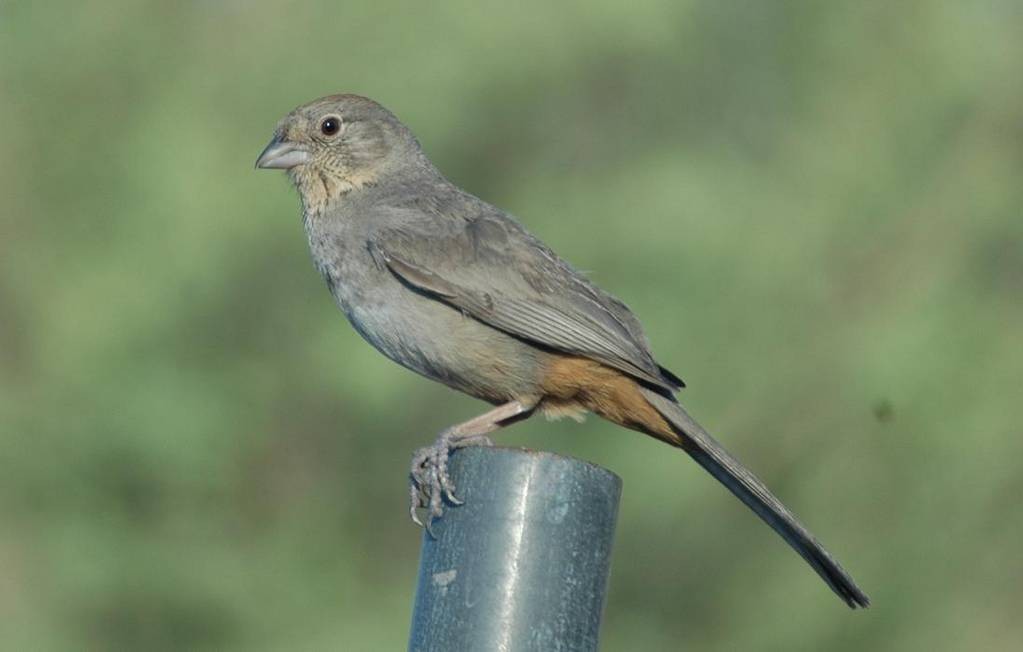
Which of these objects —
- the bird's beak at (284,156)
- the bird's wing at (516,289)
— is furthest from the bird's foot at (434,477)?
the bird's beak at (284,156)

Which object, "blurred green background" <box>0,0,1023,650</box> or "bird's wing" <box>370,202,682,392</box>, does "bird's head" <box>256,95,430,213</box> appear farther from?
"blurred green background" <box>0,0,1023,650</box>

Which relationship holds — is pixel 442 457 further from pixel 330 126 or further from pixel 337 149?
pixel 330 126

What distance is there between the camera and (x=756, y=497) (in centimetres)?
→ 530

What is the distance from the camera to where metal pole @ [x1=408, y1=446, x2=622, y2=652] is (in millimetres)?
3842

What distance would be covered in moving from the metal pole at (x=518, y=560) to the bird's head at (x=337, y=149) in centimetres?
252

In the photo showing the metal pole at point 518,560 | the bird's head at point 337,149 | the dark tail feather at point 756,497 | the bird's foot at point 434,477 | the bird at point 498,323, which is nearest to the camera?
the metal pole at point 518,560

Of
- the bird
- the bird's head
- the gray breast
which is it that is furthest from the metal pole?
the bird's head

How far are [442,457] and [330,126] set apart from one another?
2.46 meters

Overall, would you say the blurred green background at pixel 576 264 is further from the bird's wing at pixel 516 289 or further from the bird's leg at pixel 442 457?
the bird's leg at pixel 442 457

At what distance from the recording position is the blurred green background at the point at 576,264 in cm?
916

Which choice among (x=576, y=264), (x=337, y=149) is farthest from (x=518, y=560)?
(x=576, y=264)

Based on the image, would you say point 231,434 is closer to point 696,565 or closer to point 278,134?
point 696,565

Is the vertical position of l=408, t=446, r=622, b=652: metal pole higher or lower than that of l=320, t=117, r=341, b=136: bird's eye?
lower

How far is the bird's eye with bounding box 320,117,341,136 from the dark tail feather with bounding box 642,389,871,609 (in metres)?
1.85
